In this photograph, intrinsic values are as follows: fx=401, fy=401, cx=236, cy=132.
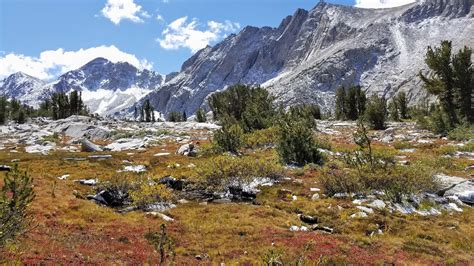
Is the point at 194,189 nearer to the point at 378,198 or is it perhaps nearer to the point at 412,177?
the point at 378,198

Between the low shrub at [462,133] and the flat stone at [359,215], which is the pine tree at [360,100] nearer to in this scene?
the low shrub at [462,133]

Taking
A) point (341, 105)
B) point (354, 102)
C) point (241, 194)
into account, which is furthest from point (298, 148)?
point (341, 105)

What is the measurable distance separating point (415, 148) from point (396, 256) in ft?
103

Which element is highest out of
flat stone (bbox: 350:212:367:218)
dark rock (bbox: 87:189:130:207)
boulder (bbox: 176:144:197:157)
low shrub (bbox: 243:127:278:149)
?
low shrub (bbox: 243:127:278:149)

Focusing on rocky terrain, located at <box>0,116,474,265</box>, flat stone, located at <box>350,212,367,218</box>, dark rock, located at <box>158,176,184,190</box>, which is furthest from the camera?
dark rock, located at <box>158,176,184,190</box>

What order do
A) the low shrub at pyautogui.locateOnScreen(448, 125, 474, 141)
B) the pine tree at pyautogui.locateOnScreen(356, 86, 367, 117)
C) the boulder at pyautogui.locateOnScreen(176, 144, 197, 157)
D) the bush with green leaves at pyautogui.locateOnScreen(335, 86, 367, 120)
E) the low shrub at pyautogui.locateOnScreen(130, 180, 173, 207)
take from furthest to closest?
the bush with green leaves at pyautogui.locateOnScreen(335, 86, 367, 120), the pine tree at pyautogui.locateOnScreen(356, 86, 367, 117), the low shrub at pyautogui.locateOnScreen(448, 125, 474, 141), the boulder at pyautogui.locateOnScreen(176, 144, 197, 157), the low shrub at pyautogui.locateOnScreen(130, 180, 173, 207)

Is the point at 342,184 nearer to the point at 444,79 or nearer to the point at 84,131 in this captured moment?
the point at 444,79

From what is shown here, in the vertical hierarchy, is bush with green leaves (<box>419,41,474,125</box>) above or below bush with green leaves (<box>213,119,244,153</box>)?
above

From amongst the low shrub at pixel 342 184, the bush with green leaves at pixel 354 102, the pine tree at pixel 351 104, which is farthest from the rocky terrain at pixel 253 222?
the pine tree at pixel 351 104

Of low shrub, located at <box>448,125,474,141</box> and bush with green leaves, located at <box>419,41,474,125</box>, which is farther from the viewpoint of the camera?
bush with green leaves, located at <box>419,41,474,125</box>

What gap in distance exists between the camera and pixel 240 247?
16.5 meters

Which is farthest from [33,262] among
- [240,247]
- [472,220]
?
[472,220]

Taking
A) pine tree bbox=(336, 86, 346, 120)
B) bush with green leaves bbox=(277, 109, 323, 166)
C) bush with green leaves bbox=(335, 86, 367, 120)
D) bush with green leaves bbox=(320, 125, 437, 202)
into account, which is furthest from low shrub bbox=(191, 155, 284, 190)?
pine tree bbox=(336, 86, 346, 120)

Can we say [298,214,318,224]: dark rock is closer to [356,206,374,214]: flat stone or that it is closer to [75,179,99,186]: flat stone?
[356,206,374,214]: flat stone
